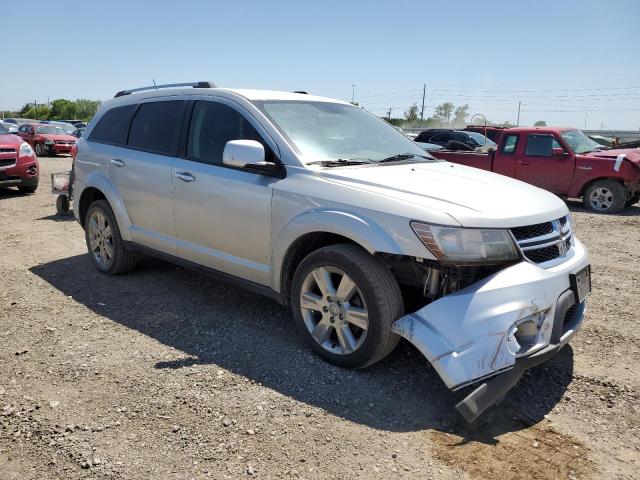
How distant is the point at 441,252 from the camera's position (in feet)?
9.53

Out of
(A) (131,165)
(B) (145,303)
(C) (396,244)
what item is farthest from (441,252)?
(A) (131,165)

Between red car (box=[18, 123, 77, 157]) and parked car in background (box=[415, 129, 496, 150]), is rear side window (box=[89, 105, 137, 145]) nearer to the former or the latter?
parked car in background (box=[415, 129, 496, 150])

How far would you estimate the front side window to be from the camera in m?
4.02

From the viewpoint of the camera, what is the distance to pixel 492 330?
277cm

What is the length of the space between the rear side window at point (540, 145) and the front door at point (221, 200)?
338 inches

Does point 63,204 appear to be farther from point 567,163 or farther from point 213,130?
point 567,163

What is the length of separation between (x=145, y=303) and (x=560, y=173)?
8.90 meters

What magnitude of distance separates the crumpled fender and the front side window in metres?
1.86

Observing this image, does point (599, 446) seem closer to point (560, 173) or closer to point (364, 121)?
point (364, 121)

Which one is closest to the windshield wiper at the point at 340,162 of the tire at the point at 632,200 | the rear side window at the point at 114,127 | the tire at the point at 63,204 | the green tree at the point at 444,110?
the rear side window at the point at 114,127

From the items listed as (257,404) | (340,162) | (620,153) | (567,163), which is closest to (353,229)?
(340,162)

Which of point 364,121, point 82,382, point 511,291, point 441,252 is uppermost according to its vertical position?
point 364,121

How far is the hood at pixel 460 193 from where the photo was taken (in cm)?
298

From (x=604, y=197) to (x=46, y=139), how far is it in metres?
21.0
